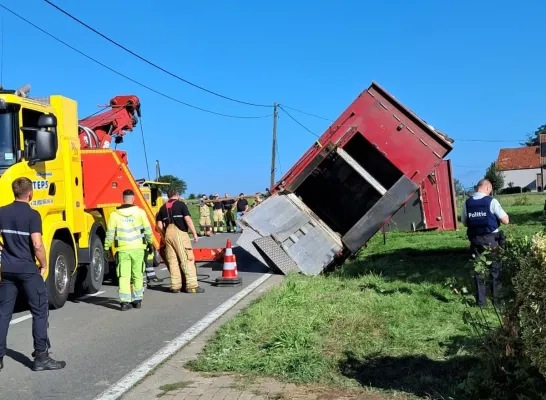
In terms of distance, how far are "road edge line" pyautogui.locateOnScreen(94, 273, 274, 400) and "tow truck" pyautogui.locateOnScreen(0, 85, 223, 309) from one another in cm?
159

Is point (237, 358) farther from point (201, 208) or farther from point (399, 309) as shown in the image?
point (201, 208)

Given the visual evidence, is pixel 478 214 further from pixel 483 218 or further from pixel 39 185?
pixel 39 185

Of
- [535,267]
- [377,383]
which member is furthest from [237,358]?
[535,267]

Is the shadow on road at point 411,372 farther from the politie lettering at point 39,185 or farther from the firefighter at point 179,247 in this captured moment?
the firefighter at point 179,247

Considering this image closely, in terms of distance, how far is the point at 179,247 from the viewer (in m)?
10.1

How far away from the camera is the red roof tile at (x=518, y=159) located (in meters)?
84.6

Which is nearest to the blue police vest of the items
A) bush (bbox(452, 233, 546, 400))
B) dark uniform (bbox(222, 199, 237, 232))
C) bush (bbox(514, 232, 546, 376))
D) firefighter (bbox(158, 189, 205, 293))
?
bush (bbox(452, 233, 546, 400))

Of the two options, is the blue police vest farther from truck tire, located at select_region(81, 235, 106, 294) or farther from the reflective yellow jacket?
truck tire, located at select_region(81, 235, 106, 294)

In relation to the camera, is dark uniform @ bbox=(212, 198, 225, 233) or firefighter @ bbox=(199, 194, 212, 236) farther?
dark uniform @ bbox=(212, 198, 225, 233)

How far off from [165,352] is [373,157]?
8343 mm

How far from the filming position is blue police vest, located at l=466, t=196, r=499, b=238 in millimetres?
7887

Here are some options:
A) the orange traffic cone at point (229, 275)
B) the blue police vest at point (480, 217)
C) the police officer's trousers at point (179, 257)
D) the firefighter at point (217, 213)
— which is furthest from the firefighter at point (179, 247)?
the firefighter at point (217, 213)

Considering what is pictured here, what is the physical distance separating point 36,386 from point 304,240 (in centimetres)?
720

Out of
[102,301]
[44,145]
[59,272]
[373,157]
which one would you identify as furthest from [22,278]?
[373,157]
